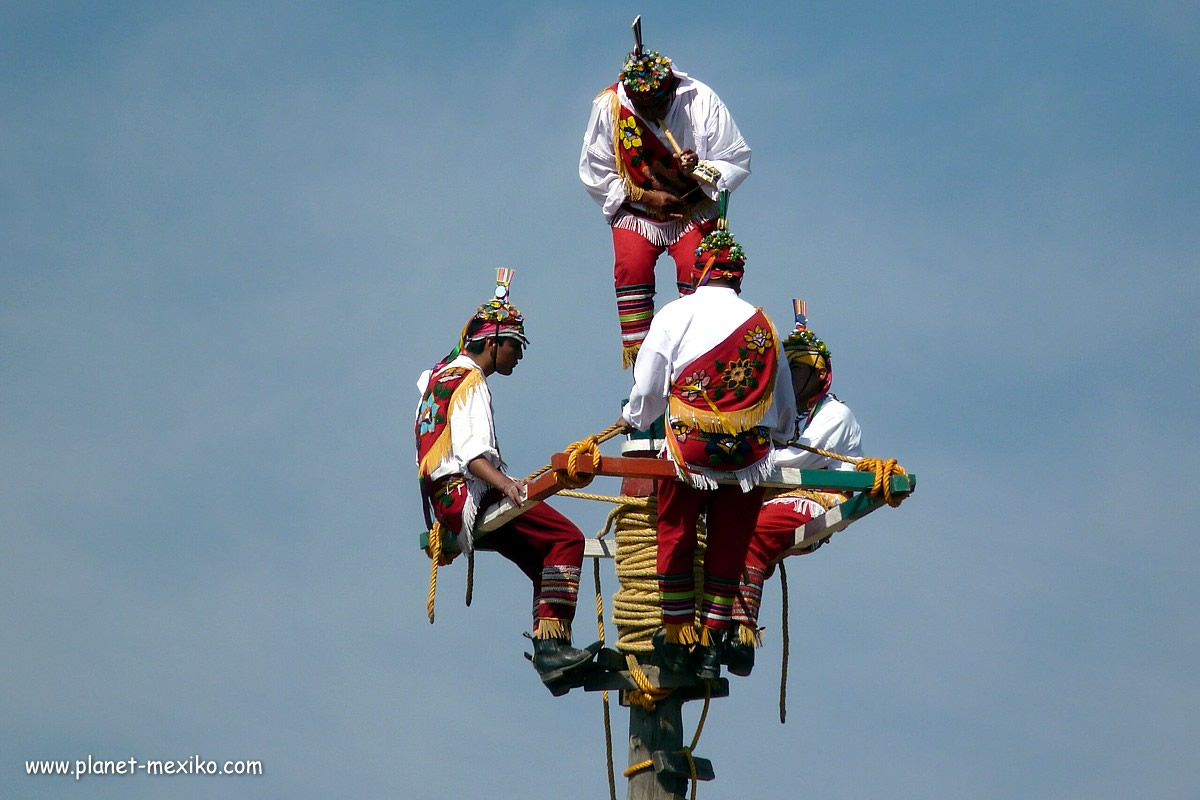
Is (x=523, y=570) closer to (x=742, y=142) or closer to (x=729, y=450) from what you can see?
(x=729, y=450)

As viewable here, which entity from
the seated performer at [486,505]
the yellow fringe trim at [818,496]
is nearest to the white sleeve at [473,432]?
the seated performer at [486,505]

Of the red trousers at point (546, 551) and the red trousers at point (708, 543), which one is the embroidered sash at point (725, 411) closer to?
the red trousers at point (708, 543)

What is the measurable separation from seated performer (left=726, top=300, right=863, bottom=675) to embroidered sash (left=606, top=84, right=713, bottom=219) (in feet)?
3.22

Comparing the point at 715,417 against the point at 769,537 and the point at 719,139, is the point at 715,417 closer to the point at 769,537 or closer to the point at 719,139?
the point at 769,537

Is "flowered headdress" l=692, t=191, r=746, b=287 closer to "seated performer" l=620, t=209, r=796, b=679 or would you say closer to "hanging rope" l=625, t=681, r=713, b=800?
"seated performer" l=620, t=209, r=796, b=679

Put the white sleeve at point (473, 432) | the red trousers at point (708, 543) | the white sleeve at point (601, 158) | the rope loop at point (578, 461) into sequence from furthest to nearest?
the white sleeve at point (601, 158)
the white sleeve at point (473, 432)
the red trousers at point (708, 543)
the rope loop at point (578, 461)

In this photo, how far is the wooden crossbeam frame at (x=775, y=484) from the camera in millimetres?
10227

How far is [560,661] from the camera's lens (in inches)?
435

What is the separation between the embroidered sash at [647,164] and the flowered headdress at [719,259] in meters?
1.02

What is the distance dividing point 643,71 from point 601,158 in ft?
1.99

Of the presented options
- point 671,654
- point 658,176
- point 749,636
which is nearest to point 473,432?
point 671,654

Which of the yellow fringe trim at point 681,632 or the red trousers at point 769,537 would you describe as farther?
the red trousers at point 769,537

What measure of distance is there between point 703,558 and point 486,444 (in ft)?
4.18

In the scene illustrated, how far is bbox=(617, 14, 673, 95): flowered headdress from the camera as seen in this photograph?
11.7 m
